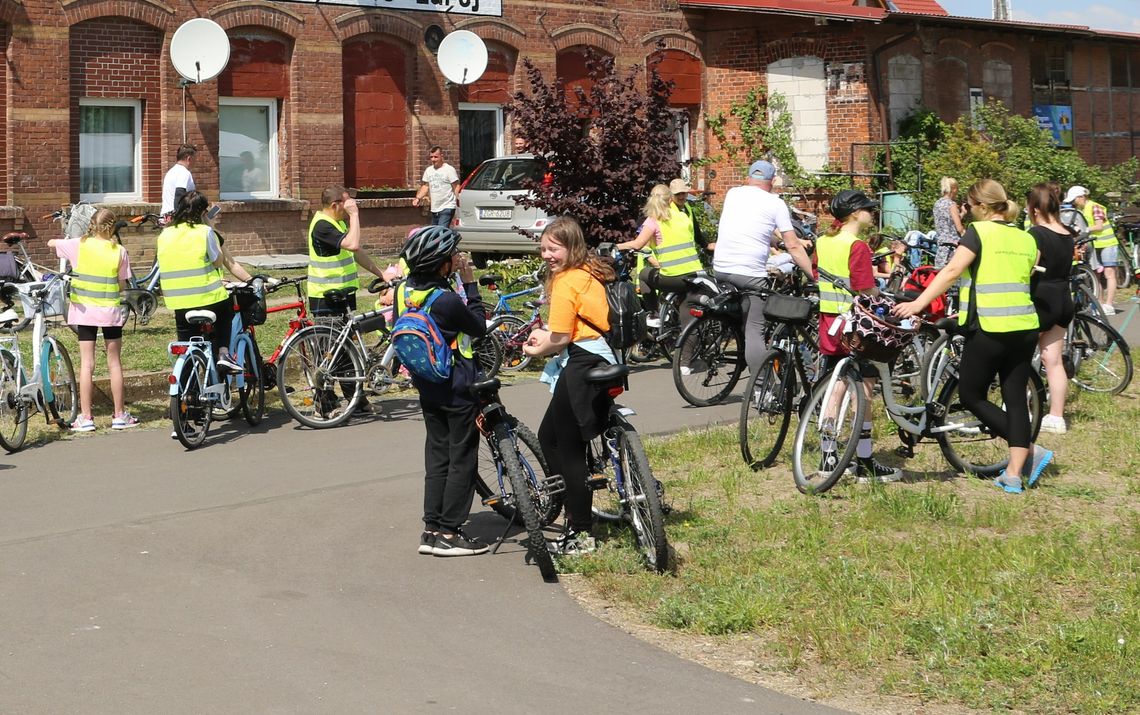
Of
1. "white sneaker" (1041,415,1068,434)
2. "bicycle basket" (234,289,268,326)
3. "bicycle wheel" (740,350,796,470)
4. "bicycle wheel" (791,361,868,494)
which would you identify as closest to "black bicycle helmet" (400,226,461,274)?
"bicycle wheel" (791,361,868,494)

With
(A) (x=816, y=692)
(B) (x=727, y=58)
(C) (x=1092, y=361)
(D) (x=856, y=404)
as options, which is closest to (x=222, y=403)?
(D) (x=856, y=404)

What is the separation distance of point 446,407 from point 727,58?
Result: 2362 cm

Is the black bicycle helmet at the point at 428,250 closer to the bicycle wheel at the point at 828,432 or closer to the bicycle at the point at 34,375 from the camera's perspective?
the bicycle wheel at the point at 828,432

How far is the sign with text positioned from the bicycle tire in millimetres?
17464

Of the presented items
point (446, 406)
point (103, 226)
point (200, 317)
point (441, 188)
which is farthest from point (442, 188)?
point (446, 406)

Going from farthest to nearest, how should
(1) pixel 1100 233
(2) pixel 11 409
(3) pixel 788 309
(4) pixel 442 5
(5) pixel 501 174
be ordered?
1. (4) pixel 442 5
2. (5) pixel 501 174
3. (1) pixel 1100 233
4. (2) pixel 11 409
5. (3) pixel 788 309

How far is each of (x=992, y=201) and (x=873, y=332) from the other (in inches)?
42.6

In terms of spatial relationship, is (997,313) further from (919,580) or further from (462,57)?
(462,57)

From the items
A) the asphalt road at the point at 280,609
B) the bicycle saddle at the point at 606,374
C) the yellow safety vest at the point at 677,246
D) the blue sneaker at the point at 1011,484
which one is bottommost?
the asphalt road at the point at 280,609

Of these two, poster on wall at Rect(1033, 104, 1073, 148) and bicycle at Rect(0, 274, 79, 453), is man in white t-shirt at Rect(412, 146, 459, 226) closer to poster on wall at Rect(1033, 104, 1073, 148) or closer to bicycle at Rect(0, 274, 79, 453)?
bicycle at Rect(0, 274, 79, 453)

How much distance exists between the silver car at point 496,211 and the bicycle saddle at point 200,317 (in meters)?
10.8

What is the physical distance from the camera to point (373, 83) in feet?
82.9

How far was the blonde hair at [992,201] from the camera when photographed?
28.6 feet

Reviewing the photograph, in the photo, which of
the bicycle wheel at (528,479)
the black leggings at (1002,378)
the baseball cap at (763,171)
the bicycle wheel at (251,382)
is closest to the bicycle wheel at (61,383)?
the bicycle wheel at (251,382)
